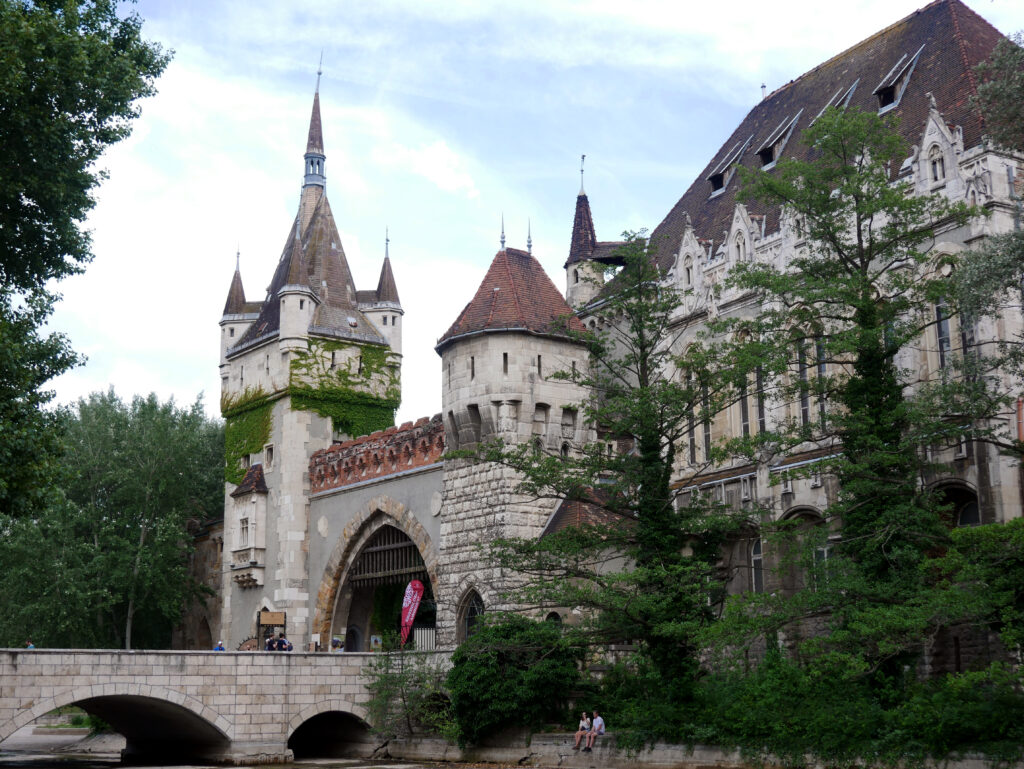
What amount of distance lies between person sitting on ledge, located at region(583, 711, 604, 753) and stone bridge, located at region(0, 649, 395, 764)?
909cm

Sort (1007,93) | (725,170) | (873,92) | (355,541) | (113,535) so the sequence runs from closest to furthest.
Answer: (1007,93), (873,92), (725,170), (355,541), (113,535)

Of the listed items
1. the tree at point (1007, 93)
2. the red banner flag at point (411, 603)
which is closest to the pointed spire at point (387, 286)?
the red banner flag at point (411, 603)

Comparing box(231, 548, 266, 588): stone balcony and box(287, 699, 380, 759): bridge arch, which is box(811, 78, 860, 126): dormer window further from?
box(231, 548, 266, 588): stone balcony

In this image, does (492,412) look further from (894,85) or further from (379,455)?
(894,85)

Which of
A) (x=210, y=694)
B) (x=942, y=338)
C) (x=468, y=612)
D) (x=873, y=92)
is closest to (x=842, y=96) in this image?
(x=873, y=92)

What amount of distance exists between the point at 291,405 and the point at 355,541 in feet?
19.4

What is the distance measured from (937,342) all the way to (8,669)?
22424 millimetres

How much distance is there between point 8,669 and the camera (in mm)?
28531

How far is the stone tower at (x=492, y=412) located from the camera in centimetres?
3331

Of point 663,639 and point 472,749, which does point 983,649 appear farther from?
point 472,749

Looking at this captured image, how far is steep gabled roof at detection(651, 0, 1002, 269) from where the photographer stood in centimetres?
2956

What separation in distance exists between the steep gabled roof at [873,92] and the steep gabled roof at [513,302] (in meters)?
3.59

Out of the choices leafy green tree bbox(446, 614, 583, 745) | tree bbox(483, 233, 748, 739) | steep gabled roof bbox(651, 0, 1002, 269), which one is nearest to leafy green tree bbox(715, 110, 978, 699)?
tree bbox(483, 233, 748, 739)

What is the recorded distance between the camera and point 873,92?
105ft
